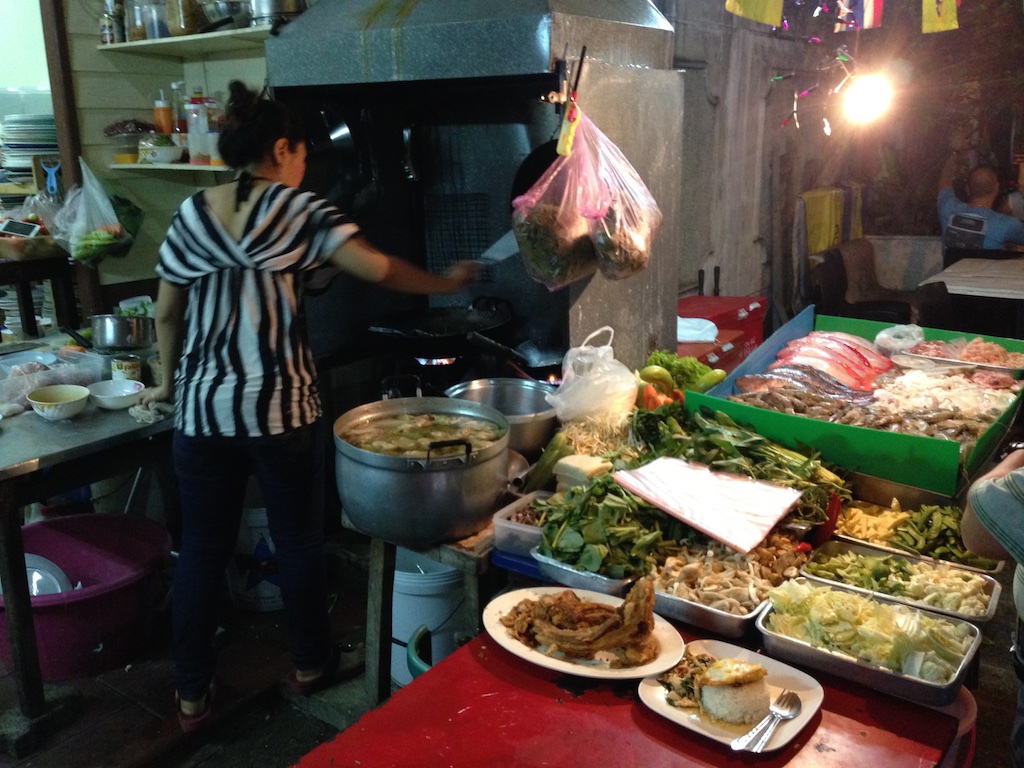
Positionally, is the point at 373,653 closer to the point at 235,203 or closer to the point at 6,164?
the point at 235,203

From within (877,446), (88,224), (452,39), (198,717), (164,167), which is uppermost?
(452,39)

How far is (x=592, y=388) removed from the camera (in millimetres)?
2984

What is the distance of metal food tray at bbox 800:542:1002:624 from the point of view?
200cm

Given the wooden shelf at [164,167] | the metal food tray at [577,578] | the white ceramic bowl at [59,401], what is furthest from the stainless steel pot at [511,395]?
the wooden shelf at [164,167]

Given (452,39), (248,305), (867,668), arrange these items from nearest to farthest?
(867,668) → (248,305) → (452,39)

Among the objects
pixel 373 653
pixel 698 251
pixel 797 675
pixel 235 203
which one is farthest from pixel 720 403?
pixel 698 251

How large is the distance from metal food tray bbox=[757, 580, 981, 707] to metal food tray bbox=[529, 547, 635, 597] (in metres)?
0.36

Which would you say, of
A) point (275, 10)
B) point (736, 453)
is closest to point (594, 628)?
point (736, 453)

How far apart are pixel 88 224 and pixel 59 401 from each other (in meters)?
1.57

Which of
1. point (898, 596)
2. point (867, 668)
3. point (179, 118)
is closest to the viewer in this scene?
point (867, 668)

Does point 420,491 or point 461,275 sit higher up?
Answer: point 461,275

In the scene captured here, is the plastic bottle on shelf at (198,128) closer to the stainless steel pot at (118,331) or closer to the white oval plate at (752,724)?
the stainless steel pot at (118,331)

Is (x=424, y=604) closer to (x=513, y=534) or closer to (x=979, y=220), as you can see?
(x=513, y=534)

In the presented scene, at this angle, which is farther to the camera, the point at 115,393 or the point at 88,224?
the point at 88,224
